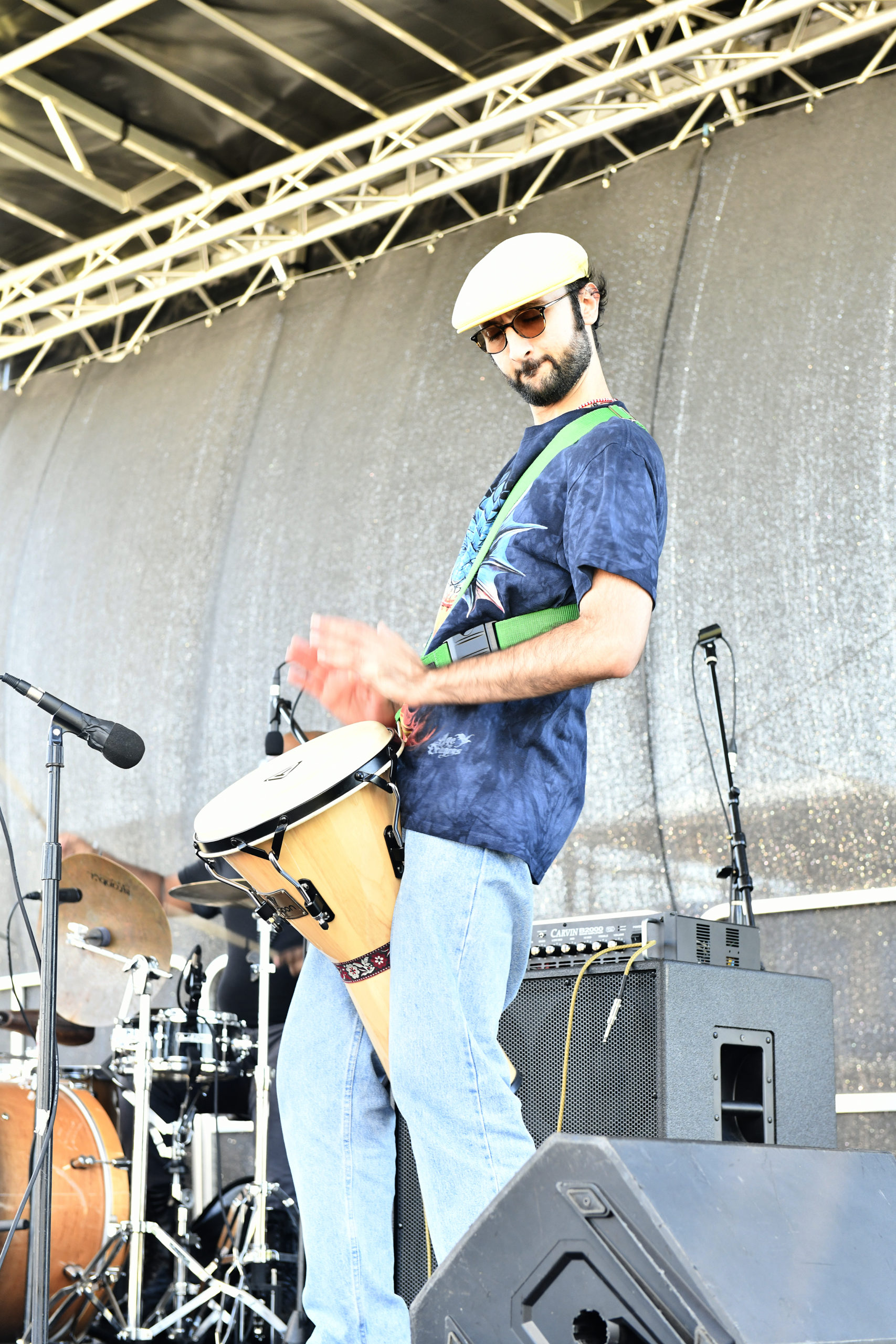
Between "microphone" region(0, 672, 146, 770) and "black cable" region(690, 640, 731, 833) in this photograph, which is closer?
"microphone" region(0, 672, 146, 770)

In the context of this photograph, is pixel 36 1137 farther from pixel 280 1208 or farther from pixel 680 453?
pixel 680 453

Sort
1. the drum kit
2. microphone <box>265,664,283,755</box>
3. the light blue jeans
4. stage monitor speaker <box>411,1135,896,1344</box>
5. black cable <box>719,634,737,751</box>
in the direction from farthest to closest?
black cable <box>719,634,737,751</box>, microphone <box>265,664,283,755</box>, the drum kit, the light blue jeans, stage monitor speaker <box>411,1135,896,1344</box>

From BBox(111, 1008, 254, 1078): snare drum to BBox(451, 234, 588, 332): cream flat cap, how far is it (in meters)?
3.18

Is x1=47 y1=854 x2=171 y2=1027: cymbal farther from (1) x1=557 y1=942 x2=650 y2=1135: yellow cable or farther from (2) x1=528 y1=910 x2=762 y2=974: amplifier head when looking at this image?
(1) x1=557 y1=942 x2=650 y2=1135: yellow cable

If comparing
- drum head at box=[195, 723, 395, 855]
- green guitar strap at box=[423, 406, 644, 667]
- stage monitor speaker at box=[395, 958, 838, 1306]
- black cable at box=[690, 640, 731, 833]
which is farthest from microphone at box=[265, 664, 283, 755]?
green guitar strap at box=[423, 406, 644, 667]

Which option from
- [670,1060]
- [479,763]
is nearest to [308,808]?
[479,763]

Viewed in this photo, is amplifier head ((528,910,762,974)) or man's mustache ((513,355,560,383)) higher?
man's mustache ((513,355,560,383))

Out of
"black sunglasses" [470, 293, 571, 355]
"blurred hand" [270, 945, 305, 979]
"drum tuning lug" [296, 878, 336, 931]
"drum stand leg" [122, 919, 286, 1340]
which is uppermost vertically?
"black sunglasses" [470, 293, 571, 355]

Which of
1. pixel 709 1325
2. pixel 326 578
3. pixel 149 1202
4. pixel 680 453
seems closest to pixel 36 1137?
pixel 709 1325

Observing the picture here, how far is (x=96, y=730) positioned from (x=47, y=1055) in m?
0.59

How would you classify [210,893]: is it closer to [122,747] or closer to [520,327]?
[122,747]

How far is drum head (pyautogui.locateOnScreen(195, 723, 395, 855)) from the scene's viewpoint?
1900 mm

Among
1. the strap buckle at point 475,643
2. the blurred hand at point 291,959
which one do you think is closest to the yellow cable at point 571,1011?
the strap buckle at point 475,643

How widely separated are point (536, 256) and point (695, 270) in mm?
3827
